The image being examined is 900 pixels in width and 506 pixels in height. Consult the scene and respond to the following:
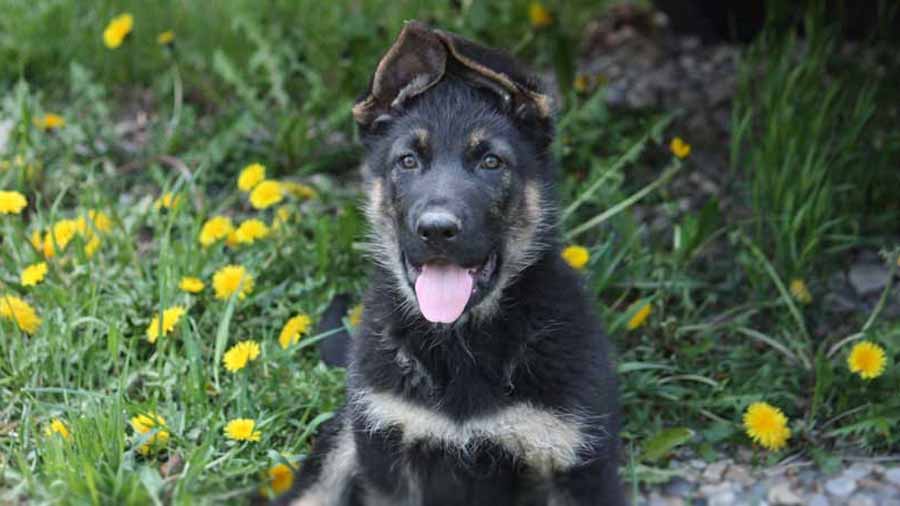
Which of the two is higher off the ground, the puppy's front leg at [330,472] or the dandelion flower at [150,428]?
the dandelion flower at [150,428]

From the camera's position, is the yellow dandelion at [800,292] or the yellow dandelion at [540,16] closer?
the yellow dandelion at [800,292]

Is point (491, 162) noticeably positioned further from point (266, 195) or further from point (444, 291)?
point (266, 195)

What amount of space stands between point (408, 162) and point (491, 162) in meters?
0.27

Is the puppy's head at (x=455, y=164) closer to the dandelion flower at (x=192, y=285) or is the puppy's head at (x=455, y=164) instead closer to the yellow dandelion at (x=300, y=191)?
the dandelion flower at (x=192, y=285)

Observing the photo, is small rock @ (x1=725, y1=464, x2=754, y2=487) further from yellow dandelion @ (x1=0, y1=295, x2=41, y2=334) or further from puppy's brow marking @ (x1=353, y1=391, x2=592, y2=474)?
yellow dandelion @ (x1=0, y1=295, x2=41, y2=334)

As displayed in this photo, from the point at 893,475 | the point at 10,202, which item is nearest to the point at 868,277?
the point at 893,475

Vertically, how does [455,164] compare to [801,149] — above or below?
above

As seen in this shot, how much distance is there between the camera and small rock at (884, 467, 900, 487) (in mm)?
4441

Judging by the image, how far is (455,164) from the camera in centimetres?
396

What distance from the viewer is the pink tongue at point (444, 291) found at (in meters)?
3.86

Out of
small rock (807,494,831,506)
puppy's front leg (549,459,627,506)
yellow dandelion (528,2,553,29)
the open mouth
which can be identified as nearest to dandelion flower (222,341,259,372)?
the open mouth

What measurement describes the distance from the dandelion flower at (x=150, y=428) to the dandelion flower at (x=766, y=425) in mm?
2068

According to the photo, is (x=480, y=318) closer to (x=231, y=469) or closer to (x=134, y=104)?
(x=231, y=469)

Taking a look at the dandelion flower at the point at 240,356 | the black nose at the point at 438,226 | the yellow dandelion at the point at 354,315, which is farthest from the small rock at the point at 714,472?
the dandelion flower at the point at 240,356
